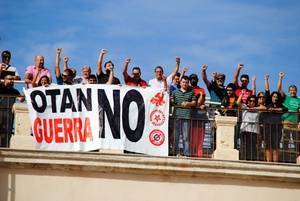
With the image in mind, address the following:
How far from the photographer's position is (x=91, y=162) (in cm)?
1464

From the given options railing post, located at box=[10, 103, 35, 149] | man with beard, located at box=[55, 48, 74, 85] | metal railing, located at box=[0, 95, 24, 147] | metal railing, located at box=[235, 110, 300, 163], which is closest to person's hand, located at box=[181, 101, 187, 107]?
metal railing, located at box=[235, 110, 300, 163]

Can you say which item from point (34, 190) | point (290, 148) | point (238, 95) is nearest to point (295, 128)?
point (290, 148)

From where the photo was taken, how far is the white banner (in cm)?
1498

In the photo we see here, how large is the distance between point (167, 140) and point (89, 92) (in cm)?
194

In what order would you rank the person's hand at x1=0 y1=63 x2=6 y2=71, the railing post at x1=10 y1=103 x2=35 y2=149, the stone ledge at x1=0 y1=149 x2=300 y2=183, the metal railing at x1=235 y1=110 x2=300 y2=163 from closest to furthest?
the stone ledge at x1=0 y1=149 x2=300 y2=183 → the railing post at x1=10 y1=103 x2=35 y2=149 → the metal railing at x1=235 y1=110 x2=300 y2=163 → the person's hand at x1=0 y1=63 x2=6 y2=71

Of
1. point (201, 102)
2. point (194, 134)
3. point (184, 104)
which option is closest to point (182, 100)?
point (184, 104)

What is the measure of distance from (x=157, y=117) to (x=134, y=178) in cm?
141

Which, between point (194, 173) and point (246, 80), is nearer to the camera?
point (194, 173)

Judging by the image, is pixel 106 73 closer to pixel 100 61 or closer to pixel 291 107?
pixel 100 61

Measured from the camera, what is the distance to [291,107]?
1581 cm

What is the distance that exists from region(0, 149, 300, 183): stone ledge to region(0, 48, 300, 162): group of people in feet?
1.82

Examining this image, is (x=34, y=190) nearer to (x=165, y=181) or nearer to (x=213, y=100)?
(x=165, y=181)

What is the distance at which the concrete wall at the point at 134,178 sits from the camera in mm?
14680

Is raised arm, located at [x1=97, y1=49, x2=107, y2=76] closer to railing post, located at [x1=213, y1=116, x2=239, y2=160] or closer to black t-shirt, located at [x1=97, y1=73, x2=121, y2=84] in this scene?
black t-shirt, located at [x1=97, y1=73, x2=121, y2=84]
